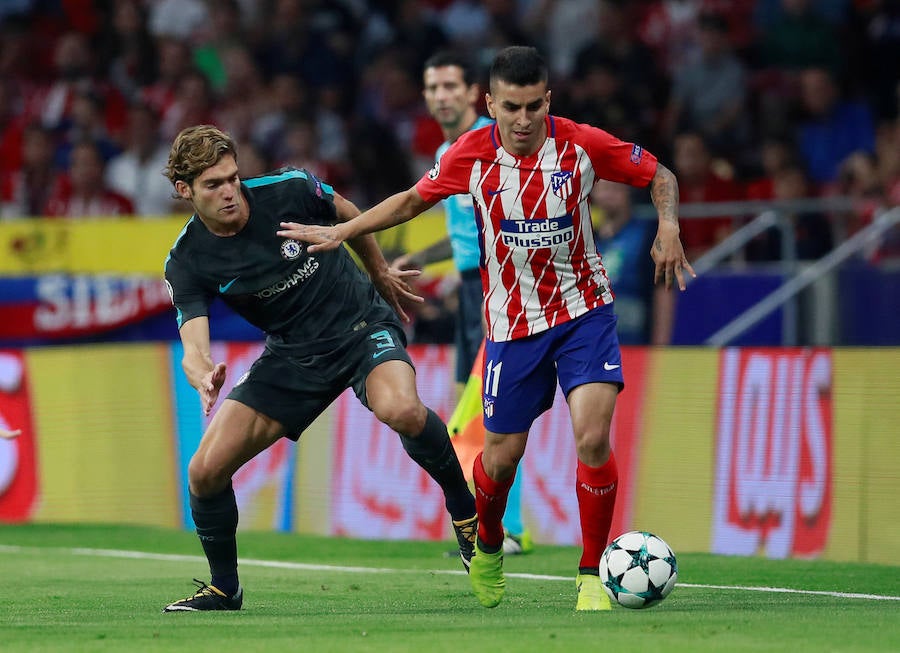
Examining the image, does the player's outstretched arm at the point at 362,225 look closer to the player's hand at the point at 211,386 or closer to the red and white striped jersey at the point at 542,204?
the red and white striped jersey at the point at 542,204

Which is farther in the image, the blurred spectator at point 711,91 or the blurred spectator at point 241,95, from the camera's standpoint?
the blurred spectator at point 241,95

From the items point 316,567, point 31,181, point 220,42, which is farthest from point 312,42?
point 316,567

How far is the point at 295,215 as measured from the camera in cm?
788

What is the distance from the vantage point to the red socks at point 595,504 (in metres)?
7.23

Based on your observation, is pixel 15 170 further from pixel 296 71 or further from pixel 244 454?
pixel 244 454

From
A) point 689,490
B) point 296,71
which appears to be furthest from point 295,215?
point 296,71

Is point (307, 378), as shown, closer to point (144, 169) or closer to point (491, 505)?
point (491, 505)

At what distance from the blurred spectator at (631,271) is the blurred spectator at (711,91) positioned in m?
2.76

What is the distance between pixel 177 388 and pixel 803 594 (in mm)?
6499

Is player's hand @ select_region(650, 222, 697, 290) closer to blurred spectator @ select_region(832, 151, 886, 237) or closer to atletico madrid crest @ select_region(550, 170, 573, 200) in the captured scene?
atletico madrid crest @ select_region(550, 170, 573, 200)

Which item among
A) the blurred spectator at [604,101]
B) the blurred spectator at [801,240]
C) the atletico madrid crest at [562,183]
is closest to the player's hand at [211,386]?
the atletico madrid crest at [562,183]

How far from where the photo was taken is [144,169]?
681 inches

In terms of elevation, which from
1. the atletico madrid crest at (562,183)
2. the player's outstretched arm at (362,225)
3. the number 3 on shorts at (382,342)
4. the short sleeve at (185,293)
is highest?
the atletico madrid crest at (562,183)

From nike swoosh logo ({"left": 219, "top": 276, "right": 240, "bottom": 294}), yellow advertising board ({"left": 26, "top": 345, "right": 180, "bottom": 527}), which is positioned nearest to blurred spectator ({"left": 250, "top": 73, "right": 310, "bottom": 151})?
yellow advertising board ({"left": 26, "top": 345, "right": 180, "bottom": 527})
